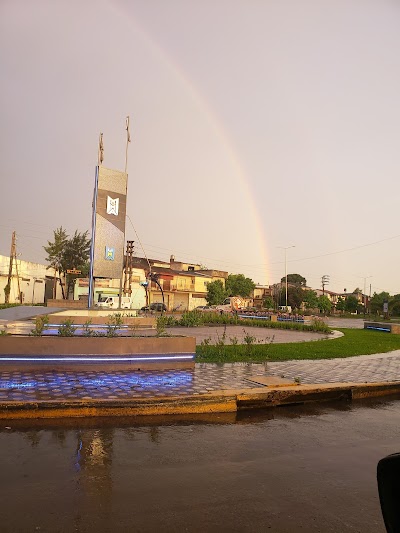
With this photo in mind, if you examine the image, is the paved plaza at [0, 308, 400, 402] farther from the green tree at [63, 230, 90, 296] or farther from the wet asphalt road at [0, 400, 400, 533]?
the green tree at [63, 230, 90, 296]

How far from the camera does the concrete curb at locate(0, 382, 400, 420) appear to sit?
7.31 metres

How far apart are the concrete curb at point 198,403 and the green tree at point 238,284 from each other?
83.5m

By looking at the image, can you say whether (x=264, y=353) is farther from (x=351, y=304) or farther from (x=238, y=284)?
(x=351, y=304)

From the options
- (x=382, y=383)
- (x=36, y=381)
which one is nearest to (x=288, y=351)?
(x=382, y=383)

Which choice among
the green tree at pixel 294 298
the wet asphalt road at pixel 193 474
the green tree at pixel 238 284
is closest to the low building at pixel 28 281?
the green tree at pixel 238 284

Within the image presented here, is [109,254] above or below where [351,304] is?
above

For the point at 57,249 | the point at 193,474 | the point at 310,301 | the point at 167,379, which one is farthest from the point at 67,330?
the point at 310,301

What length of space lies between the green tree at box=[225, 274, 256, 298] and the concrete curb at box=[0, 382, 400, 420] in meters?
83.5

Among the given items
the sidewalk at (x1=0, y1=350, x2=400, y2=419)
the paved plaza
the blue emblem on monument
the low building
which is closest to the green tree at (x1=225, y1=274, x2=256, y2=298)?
the low building

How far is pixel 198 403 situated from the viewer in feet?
27.1

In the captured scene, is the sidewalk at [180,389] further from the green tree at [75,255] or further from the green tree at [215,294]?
the green tree at [215,294]

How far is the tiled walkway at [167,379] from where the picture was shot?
8341 mm

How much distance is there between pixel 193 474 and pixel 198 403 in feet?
10.1

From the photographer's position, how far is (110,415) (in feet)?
24.8
